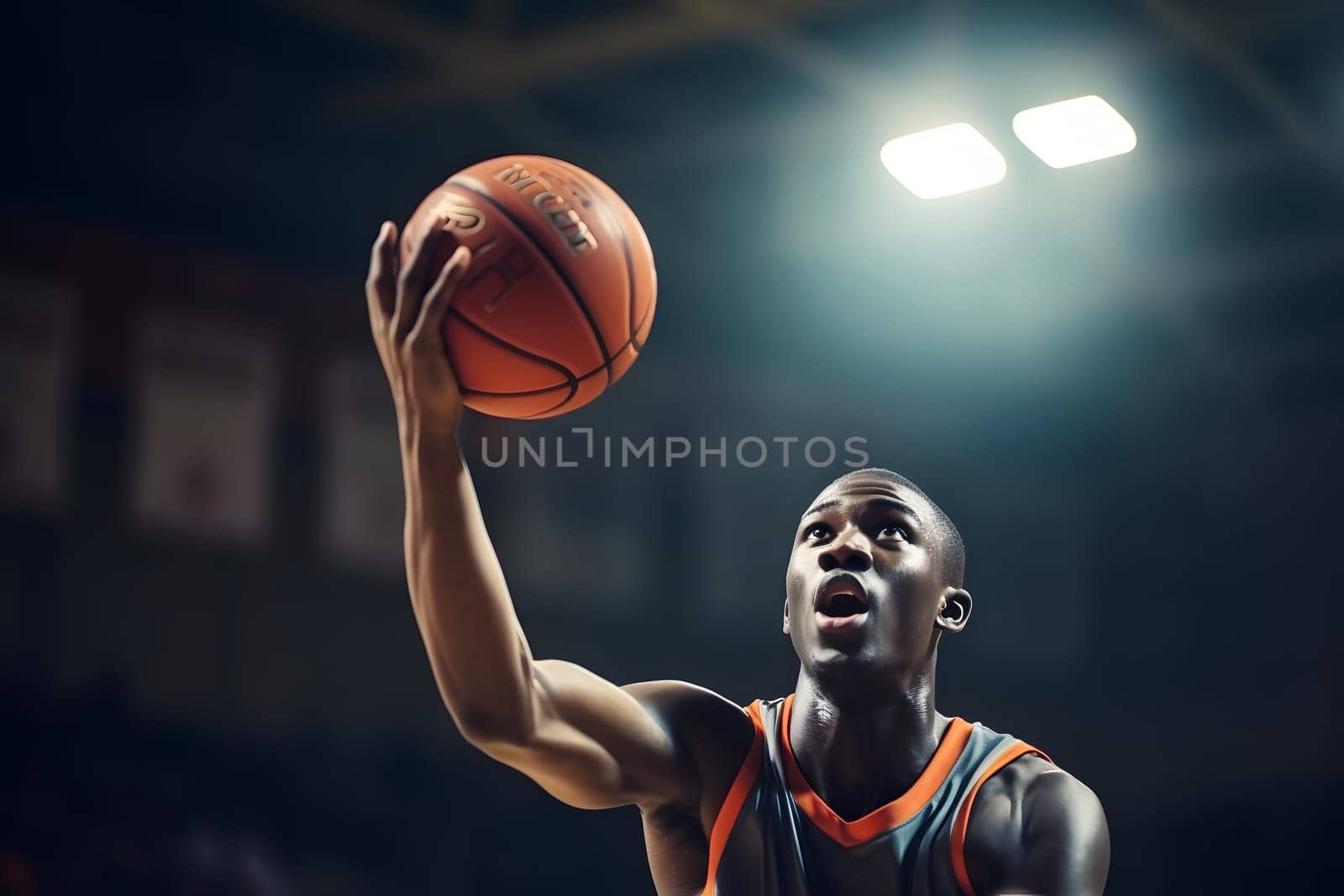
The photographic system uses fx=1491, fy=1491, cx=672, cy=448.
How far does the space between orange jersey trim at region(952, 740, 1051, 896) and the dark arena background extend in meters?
3.37

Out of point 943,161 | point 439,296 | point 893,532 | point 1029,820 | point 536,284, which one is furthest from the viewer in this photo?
point 943,161

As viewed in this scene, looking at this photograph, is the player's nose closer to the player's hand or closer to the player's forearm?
the player's forearm

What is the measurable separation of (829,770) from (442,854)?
4315mm

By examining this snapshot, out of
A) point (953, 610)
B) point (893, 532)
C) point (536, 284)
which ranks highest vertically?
point (536, 284)

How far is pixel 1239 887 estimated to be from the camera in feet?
22.6

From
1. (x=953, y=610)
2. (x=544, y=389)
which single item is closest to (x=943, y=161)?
(x=953, y=610)

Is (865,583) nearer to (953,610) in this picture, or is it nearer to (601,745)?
(953,610)

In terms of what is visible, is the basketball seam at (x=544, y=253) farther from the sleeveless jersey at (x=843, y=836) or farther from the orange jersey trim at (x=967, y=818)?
the orange jersey trim at (x=967, y=818)

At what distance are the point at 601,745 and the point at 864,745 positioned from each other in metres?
0.47

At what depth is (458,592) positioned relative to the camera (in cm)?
185

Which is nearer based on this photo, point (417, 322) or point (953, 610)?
point (417, 322)

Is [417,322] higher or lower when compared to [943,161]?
lower

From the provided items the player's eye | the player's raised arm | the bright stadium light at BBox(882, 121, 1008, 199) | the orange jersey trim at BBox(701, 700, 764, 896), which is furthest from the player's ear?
the bright stadium light at BBox(882, 121, 1008, 199)

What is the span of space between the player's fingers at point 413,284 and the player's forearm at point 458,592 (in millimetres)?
133
